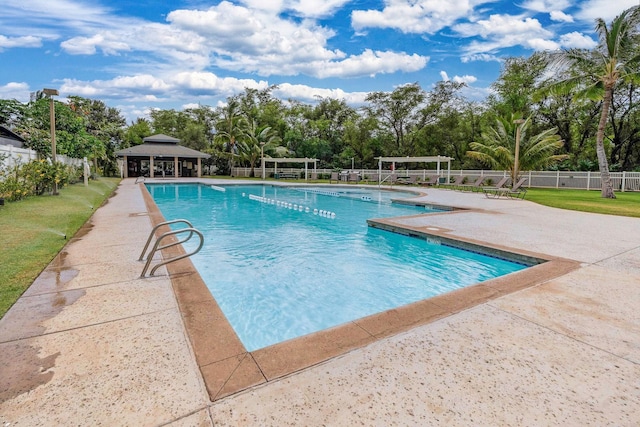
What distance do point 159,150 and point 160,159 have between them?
3.20 metres

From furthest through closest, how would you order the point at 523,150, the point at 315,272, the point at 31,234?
the point at 523,150
the point at 31,234
the point at 315,272

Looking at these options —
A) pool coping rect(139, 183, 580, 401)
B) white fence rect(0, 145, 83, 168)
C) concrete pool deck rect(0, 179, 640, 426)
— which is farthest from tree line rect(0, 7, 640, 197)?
concrete pool deck rect(0, 179, 640, 426)

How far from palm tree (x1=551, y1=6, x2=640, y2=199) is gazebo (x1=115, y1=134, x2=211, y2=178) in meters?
27.9

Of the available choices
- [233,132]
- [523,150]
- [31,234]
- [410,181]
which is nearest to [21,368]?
[31,234]

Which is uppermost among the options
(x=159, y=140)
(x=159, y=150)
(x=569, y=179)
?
(x=159, y=140)

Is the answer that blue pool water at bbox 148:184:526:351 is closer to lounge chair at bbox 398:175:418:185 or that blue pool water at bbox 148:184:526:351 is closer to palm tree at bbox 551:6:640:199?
A: palm tree at bbox 551:6:640:199

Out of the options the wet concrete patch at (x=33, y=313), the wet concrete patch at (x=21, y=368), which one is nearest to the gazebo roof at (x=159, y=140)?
the wet concrete patch at (x=33, y=313)

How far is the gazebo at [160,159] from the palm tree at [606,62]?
91.4 ft

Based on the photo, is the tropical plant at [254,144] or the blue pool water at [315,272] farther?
the tropical plant at [254,144]

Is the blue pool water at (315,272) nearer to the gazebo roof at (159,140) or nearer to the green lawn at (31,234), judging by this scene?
the green lawn at (31,234)

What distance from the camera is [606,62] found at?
48.4 ft

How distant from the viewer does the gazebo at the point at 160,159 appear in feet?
99.1

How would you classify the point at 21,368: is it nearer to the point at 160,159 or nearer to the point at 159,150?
the point at 159,150

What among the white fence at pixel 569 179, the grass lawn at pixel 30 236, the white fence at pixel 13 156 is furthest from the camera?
the white fence at pixel 569 179
